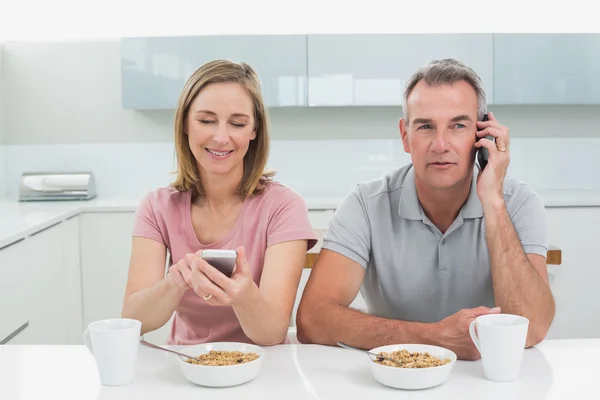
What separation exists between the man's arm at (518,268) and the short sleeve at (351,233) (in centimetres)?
30

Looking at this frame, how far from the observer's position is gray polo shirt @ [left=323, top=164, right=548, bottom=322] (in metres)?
1.83

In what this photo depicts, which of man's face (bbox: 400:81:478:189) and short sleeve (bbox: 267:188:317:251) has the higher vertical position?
man's face (bbox: 400:81:478:189)

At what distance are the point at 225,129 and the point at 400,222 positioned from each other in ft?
1.61

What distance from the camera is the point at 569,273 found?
3.84 meters

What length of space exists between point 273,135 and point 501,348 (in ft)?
10.7

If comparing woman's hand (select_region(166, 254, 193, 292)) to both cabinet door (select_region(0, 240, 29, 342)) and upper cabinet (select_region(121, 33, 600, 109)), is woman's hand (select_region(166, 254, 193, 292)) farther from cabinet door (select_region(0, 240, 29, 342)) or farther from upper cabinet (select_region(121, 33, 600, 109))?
upper cabinet (select_region(121, 33, 600, 109))

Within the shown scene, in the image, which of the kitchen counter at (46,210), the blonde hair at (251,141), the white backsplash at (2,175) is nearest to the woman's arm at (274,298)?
the blonde hair at (251,141)

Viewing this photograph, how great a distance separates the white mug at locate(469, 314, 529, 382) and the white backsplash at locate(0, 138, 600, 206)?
10.4 ft

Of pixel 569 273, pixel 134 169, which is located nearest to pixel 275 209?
pixel 569 273

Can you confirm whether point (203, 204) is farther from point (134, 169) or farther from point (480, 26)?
point (480, 26)

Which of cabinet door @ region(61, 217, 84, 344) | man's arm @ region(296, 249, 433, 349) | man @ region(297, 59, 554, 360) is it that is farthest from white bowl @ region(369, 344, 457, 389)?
cabinet door @ region(61, 217, 84, 344)

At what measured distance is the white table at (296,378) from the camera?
4.07 feet

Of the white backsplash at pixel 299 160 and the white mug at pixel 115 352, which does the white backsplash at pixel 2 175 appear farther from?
the white mug at pixel 115 352

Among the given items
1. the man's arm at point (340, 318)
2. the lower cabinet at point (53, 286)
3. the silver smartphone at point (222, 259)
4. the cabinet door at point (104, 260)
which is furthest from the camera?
the cabinet door at point (104, 260)
